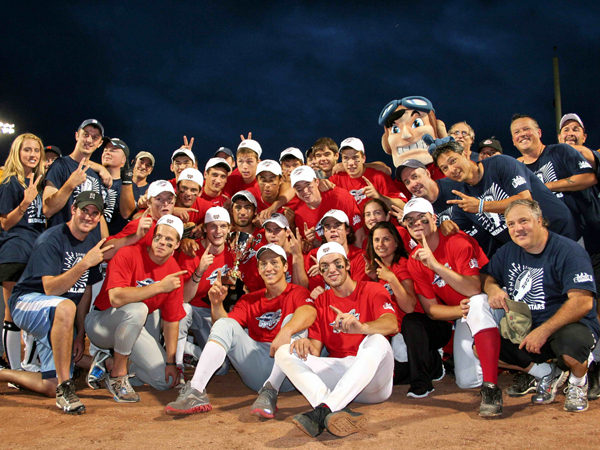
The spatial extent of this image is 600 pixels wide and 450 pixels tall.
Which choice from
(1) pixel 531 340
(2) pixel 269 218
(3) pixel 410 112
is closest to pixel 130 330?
(2) pixel 269 218

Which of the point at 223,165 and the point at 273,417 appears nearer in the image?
the point at 273,417

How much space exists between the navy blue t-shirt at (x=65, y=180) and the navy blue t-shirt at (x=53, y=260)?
3.46 feet

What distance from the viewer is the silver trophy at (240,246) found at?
646 centimetres

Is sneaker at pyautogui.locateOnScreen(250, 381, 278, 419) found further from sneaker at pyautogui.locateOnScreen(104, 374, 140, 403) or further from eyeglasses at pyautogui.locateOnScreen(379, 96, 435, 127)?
eyeglasses at pyautogui.locateOnScreen(379, 96, 435, 127)

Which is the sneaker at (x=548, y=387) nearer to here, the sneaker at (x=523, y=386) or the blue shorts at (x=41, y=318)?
the sneaker at (x=523, y=386)

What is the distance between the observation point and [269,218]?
6559 mm

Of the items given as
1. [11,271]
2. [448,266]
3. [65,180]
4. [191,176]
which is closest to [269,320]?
[448,266]

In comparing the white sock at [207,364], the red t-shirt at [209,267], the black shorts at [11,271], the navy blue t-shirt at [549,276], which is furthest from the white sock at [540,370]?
the black shorts at [11,271]

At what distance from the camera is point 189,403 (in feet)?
14.5

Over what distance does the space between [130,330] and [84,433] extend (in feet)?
4.63

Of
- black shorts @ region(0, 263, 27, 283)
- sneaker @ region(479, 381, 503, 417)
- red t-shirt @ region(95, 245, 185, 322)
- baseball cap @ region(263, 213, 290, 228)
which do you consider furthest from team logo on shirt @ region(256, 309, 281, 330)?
black shorts @ region(0, 263, 27, 283)

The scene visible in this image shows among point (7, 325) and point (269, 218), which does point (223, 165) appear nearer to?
point (269, 218)

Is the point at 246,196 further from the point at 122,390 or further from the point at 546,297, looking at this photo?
the point at 546,297

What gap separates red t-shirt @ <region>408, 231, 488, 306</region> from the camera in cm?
520
